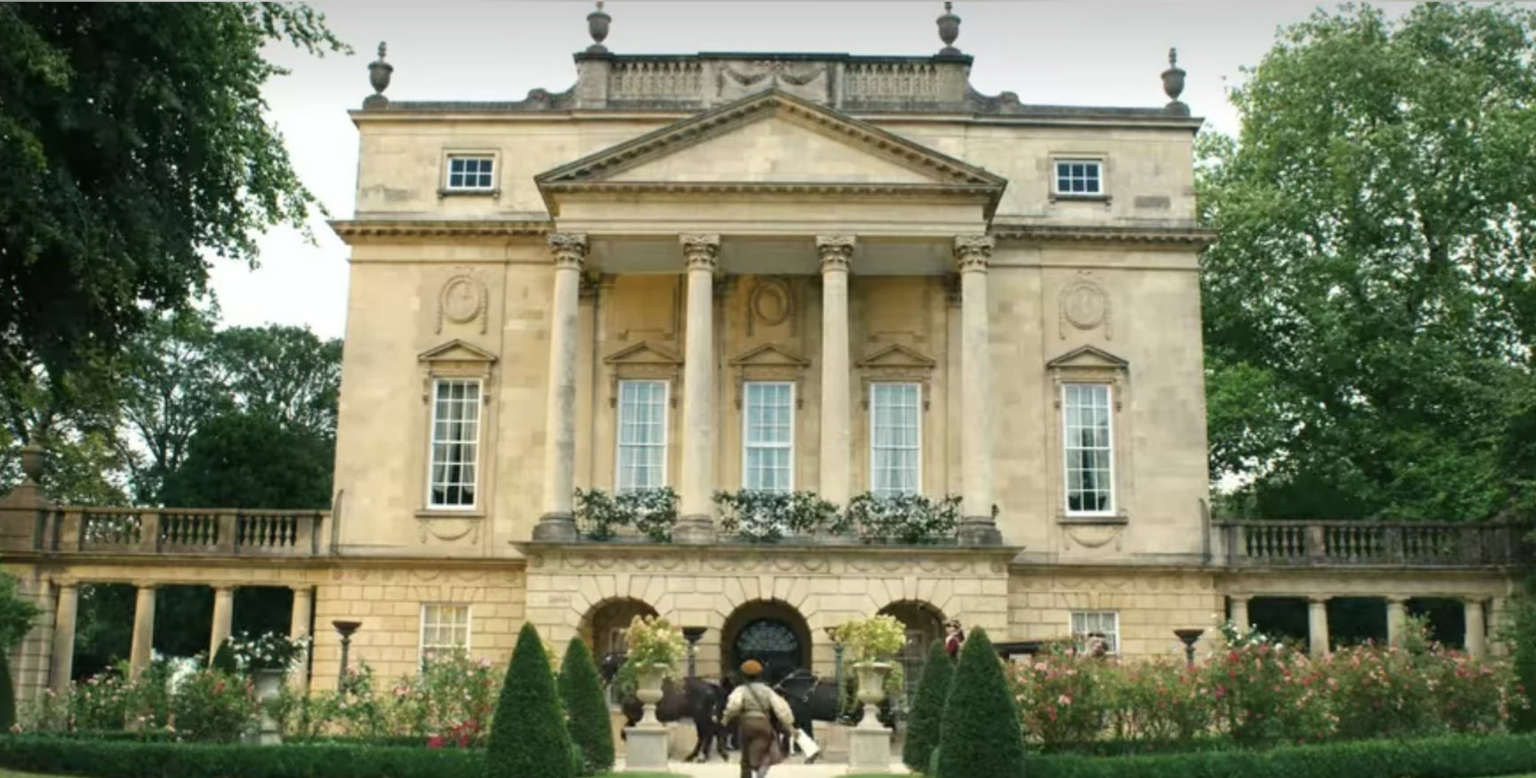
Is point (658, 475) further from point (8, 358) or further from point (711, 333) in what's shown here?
point (8, 358)

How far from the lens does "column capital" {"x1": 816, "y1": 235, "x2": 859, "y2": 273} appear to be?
3256 cm

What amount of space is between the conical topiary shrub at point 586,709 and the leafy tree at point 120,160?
708 centimetres

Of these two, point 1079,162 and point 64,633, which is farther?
point 1079,162

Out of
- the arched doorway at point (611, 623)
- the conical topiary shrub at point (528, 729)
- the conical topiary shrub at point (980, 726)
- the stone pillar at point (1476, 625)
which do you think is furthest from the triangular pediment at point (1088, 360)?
the conical topiary shrub at point (528, 729)

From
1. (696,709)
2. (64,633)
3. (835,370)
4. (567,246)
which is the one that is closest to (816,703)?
(696,709)

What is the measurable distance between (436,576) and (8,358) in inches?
619

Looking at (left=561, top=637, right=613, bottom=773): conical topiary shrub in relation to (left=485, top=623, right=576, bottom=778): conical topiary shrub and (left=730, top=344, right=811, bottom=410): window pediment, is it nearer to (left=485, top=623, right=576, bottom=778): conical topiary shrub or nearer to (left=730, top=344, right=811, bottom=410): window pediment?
(left=485, top=623, right=576, bottom=778): conical topiary shrub

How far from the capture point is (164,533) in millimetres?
34906

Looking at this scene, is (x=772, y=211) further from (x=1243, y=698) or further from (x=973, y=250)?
(x=1243, y=698)

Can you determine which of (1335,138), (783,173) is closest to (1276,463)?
(1335,138)

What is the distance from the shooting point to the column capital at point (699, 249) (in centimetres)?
3253

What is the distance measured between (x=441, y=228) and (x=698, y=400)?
25.6ft

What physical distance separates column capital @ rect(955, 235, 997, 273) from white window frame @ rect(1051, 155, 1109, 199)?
4.06 meters

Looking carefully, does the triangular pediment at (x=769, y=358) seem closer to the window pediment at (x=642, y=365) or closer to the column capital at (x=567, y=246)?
the window pediment at (x=642, y=365)
